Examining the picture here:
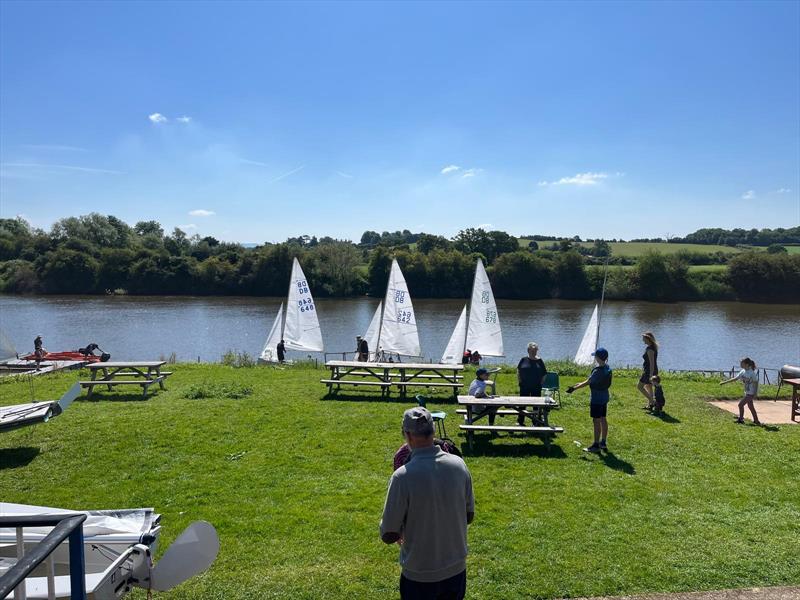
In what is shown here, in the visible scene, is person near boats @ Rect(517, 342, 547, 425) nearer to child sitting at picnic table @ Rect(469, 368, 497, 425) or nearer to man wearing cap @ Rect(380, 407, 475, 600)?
child sitting at picnic table @ Rect(469, 368, 497, 425)

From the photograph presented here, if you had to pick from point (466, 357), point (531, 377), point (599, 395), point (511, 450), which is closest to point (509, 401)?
point (511, 450)

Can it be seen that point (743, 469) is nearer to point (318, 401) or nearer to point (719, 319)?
point (318, 401)

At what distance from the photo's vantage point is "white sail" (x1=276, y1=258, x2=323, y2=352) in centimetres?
2270

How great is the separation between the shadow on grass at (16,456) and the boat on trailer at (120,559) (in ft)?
14.6

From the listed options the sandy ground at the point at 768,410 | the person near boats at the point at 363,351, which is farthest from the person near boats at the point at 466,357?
the sandy ground at the point at 768,410

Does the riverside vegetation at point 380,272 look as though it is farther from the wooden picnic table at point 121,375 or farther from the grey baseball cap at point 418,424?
the grey baseball cap at point 418,424

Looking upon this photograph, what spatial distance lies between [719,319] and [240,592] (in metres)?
53.4

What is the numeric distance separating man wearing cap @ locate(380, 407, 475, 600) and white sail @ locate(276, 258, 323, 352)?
19.8 meters

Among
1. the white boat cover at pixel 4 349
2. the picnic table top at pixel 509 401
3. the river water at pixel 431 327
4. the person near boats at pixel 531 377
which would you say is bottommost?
the river water at pixel 431 327

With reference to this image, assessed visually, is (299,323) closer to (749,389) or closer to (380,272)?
(749,389)

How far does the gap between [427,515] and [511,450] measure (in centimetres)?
562

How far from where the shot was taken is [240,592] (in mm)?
4547

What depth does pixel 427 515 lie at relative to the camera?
3.12 metres

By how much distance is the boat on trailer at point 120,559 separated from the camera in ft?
11.4
